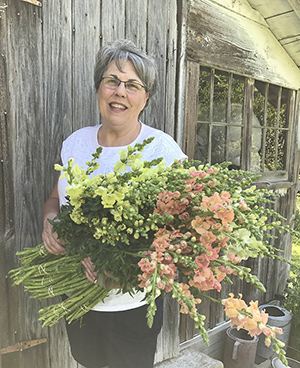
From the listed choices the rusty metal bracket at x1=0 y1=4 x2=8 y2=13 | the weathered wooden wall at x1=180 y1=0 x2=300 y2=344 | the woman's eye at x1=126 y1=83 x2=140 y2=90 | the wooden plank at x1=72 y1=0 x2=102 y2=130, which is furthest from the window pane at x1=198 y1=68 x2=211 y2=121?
the rusty metal bracket at x1=0 y1=4 x2=8 y2=13

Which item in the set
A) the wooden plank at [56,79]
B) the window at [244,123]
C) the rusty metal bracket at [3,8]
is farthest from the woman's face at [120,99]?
the window at [244,123]

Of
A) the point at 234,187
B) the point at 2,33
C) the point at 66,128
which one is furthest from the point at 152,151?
the point at 2,33

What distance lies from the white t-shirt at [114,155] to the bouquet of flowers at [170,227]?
349 mm

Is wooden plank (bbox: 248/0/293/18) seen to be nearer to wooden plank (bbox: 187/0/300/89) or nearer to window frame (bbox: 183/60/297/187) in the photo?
wooden plank (bbox: 187/0/300/89)

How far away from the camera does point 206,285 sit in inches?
31.1

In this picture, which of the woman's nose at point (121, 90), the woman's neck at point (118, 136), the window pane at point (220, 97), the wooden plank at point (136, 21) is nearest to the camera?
the woman's nose at point (121, 90)

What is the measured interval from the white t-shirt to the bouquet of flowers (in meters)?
0.35

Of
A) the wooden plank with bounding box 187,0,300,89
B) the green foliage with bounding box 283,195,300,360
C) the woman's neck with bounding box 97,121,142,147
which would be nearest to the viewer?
the woman's neck with bounding box 97,121,142,147

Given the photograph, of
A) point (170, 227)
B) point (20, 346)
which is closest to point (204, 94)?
point (170, 227)

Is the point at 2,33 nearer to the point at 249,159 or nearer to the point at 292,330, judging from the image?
the point at 249,159

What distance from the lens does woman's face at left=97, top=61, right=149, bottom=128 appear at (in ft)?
4.19

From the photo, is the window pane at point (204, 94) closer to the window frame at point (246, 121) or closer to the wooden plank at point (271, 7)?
the window frame at point (246, 121)

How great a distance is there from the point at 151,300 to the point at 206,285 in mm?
190

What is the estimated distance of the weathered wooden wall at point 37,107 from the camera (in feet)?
5.04
